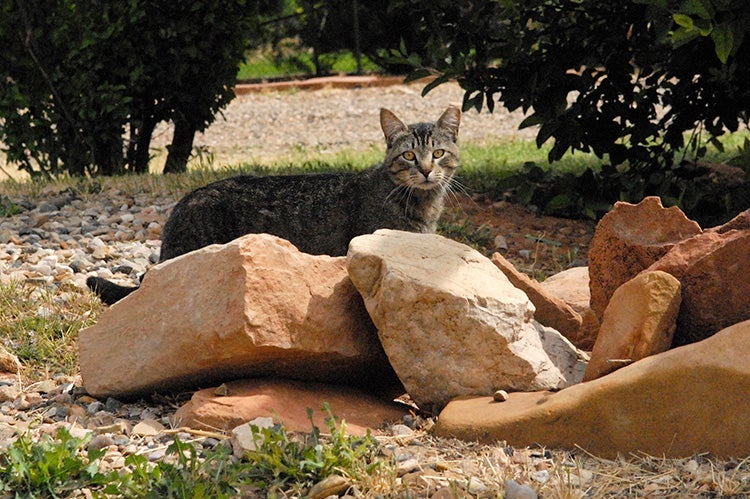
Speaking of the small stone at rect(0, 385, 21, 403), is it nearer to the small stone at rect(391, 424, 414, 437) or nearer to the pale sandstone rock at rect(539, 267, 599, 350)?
the small stone at rect(391, 424, 414, 437)

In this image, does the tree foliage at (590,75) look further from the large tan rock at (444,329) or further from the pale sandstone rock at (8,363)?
the pale sandstone rock at (8,363)

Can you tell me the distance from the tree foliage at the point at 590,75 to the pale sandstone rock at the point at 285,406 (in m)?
3.37

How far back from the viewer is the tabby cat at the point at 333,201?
564 centimetres

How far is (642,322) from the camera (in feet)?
12.6

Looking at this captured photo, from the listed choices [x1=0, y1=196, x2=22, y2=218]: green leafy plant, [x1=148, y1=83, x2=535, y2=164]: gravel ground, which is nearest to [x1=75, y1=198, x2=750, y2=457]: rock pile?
[x1=0, y1=196, x2=22, y2=218]: green leafy plant

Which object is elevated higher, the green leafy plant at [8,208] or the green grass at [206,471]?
the green grass at [206,471]

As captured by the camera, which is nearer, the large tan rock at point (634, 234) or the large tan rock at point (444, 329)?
the large tan rock at point (444, 329)

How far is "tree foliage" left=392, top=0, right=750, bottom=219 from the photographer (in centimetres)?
706

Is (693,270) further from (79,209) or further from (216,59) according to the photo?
(216,59)

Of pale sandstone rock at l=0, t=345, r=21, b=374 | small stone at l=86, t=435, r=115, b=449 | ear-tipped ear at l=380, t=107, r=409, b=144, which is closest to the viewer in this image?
small stone at l=86, t=435, r=115, b=449

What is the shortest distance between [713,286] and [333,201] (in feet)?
8.47

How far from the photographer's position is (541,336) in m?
4.31

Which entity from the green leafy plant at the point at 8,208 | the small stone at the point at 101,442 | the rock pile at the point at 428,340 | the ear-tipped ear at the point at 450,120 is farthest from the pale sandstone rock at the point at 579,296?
the green leafy plant at the point at 8,208

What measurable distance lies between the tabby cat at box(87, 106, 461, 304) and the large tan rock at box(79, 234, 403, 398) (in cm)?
132
